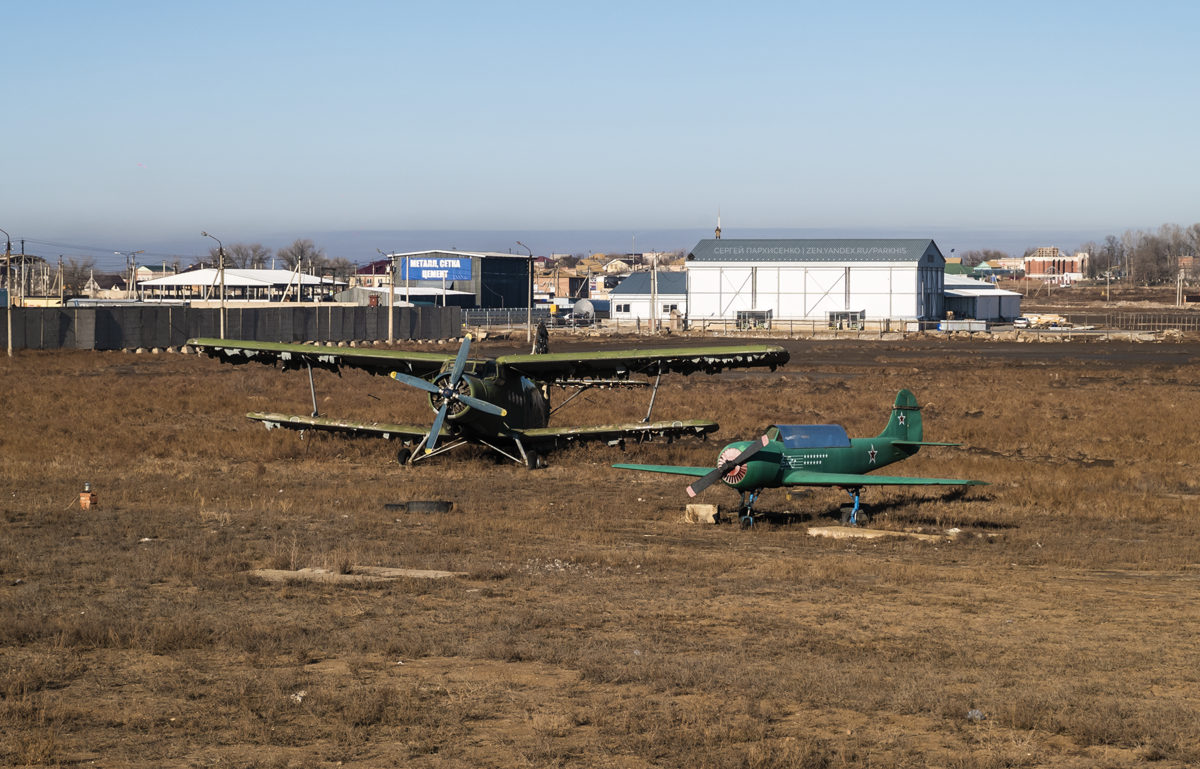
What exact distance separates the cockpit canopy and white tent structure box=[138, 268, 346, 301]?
10455 cm

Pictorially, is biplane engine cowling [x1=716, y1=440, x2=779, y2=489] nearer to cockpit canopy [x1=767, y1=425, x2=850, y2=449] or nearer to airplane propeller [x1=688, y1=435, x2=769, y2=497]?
airplane propeller [x1=688, y1=435, x2=769, y2=497]

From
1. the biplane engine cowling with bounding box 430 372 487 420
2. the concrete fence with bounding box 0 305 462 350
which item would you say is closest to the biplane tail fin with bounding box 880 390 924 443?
the biplane engine cowling with bounding box 430 372 487 420

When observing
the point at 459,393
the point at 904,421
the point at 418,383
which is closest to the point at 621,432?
the point at 459,393

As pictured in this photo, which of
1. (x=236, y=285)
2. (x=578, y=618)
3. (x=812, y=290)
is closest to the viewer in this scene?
(x=578, y=618)

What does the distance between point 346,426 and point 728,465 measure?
38.4 ft

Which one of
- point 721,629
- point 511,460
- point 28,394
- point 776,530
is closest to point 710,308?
point 28,394

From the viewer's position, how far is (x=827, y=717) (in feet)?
29.7

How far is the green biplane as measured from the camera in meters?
24.8

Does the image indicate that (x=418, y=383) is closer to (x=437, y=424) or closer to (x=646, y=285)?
(x=437, y=424)

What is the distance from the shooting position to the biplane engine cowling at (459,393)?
2448 cm

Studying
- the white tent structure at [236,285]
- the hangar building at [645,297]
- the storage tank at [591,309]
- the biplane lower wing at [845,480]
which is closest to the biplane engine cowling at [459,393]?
the biplane lower wing at [845,480]

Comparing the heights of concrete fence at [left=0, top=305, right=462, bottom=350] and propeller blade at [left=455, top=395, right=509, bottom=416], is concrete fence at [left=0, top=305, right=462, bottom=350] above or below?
above

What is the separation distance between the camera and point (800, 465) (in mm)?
19281

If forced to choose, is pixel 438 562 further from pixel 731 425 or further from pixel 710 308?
pixel 710 308
